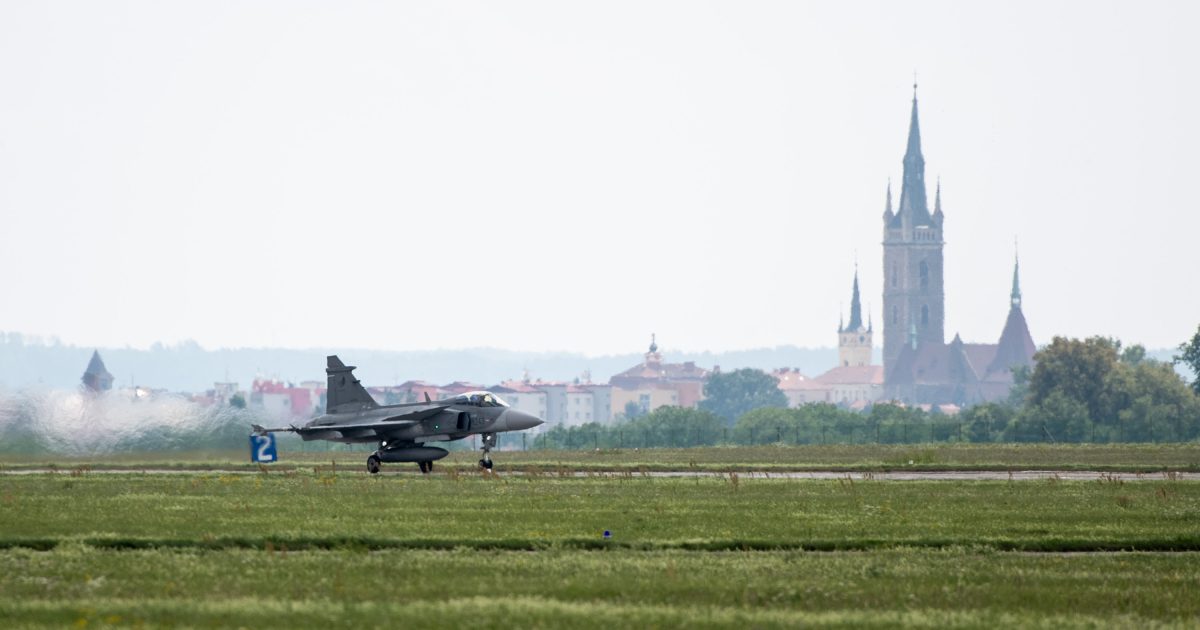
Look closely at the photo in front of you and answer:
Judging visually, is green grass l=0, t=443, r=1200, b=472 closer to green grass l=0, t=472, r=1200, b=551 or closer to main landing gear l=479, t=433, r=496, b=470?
main landing gear l=479, t=433, r=496, b=470

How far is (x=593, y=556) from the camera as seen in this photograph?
80.1ft

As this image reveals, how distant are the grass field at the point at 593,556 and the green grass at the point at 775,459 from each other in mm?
14920

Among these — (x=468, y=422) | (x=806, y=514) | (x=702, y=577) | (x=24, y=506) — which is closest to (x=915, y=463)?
(x=468, y=422)

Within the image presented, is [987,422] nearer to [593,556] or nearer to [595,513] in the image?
[595,513]

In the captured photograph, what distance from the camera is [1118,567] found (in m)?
23.5

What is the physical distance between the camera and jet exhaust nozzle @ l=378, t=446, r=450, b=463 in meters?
47.6

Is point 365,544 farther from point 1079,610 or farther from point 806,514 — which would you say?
point 1079,610

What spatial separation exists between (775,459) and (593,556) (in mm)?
40673

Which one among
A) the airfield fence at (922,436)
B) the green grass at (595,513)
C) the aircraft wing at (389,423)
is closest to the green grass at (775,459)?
the aircraft wing at (389,423)

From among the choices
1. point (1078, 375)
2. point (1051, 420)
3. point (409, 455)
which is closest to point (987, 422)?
point (1051, 420)

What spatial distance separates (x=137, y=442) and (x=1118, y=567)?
40.2 m

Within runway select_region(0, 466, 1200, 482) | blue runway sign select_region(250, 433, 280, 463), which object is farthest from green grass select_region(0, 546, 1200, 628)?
blue runway sign select_region(250, 433, 280, 463)

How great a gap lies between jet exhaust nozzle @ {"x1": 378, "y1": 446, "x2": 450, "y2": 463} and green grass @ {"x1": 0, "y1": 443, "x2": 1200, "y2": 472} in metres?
2.49

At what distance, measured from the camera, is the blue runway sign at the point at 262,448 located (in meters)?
51.6
